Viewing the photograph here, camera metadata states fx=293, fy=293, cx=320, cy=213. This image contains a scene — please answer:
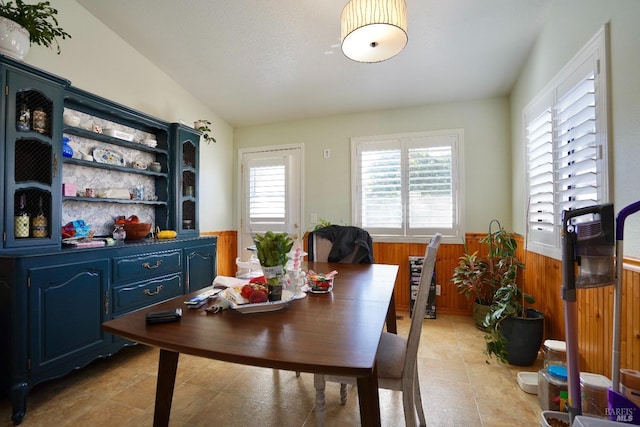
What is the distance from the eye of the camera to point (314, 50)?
2.89 meters

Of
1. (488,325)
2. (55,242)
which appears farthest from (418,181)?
(55,242)

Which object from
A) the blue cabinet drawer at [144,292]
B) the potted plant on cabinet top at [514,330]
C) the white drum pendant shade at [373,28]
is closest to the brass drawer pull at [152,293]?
the blue cabinet drawer at [144,292]

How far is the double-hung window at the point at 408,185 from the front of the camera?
11.5ft

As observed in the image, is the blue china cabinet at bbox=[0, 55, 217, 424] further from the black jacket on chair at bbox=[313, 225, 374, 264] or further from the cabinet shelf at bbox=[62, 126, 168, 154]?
the black jacket on chair at bbox=[313, 225, 374, 264]

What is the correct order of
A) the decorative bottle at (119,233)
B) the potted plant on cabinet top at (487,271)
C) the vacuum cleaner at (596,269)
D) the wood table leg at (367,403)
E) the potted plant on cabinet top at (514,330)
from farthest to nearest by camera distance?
the potted plant on cabinet top at (487,271) → the decorative bottle at (119,233) → the potted plant on cabinet top at (514,330) → the vacuum cleaner at (596,269) → the wood table leg at (367,403)

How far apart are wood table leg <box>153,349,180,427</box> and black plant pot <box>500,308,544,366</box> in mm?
2347

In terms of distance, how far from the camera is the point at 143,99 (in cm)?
311

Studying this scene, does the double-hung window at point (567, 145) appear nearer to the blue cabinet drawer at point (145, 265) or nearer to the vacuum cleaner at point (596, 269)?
the vacuum cleaner at point (596, 269)

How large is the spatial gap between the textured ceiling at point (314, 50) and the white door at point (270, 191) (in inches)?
28.3

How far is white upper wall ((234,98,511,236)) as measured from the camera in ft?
11.0

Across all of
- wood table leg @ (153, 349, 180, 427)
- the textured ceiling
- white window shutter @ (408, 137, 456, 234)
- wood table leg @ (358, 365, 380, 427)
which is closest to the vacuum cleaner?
wood table leg @ (358, 365, 380, 427)

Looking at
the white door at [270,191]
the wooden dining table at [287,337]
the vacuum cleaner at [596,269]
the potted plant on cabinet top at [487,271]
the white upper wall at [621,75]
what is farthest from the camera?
the white door at [270,191]

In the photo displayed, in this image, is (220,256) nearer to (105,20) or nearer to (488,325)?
(105,20)

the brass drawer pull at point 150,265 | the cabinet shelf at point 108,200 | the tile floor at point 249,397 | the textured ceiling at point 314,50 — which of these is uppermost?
the textured ceiling at point 314,50
